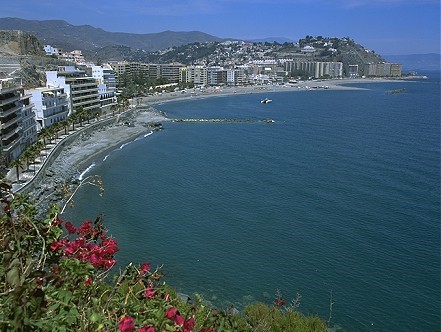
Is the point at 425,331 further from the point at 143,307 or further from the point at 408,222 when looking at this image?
the point at 143,307

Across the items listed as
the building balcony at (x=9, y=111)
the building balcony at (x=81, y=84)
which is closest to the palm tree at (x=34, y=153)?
the building balcony at (x=9, y=111)

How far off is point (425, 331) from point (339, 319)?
255 cm

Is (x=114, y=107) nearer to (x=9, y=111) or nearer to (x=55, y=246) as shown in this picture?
(x=9, y=111)

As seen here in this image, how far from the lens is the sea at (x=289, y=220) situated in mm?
15305

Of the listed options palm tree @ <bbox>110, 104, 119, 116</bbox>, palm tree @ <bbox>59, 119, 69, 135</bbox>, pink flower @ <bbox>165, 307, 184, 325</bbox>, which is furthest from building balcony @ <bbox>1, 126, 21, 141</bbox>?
palm tree @ <bbox>110, 104, 119, 116</bbox>

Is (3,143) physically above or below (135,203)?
above

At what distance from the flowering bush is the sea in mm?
10143

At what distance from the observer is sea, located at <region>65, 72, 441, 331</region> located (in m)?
15.3

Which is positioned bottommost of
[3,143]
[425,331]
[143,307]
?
[425,331]

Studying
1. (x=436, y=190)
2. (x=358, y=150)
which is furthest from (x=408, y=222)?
(x=358, y=150)

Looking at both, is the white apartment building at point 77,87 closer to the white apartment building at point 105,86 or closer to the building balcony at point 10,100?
the white apartment building at point 105,86

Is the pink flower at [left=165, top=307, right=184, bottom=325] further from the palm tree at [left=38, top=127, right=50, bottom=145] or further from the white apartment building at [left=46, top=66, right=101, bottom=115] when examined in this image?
the white apartment building at [left=46, top=66, right=101, bottom=115]

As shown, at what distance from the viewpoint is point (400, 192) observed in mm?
26766

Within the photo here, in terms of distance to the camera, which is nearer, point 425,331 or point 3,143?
point 425,331
